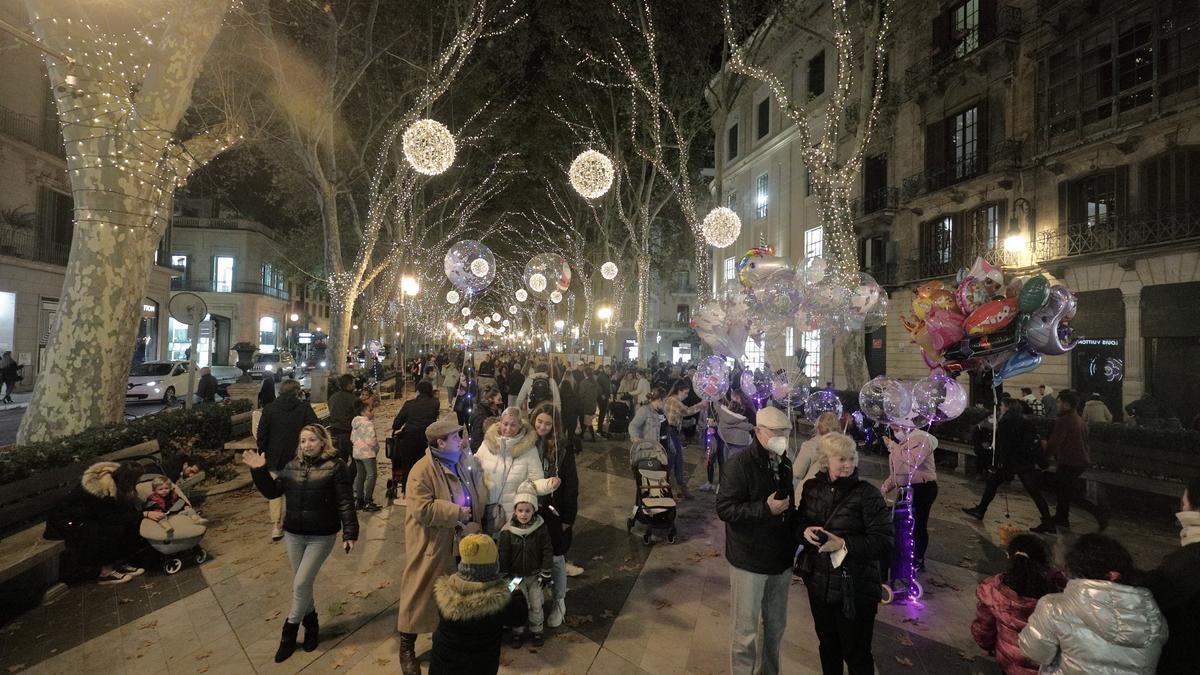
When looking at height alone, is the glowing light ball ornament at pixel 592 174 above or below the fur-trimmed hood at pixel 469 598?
above

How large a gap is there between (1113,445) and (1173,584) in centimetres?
830

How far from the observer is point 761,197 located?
31344mm

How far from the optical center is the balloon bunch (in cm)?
573

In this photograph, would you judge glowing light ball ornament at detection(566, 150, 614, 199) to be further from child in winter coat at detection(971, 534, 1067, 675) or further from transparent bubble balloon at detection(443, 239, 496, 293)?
child in winter coat at detection(971, 534, 1067, 675)

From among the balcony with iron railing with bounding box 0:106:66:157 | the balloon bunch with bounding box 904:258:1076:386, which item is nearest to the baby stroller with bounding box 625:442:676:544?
the balloon bunch with bounding box 904:258:1076:386

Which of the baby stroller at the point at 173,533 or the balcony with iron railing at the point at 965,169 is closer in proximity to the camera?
the baby stroller at the point at 173,533

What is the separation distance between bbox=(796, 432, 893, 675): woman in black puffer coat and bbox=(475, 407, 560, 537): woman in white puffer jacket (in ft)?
6.72

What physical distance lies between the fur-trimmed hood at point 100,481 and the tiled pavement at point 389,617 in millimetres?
884

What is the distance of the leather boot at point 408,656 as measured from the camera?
3.72 meters

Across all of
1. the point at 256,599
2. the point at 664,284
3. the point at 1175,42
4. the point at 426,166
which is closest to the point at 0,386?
the point at 426,166

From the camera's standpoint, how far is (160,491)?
18.3 feet

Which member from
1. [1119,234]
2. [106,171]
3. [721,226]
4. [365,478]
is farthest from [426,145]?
[1119,234]

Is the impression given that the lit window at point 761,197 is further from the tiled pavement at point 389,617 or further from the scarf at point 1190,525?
the scarf at point 1190,525

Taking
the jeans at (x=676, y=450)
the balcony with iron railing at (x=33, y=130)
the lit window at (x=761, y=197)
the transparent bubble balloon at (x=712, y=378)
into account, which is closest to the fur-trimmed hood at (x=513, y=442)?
the jeans at (x=676, y=450)
